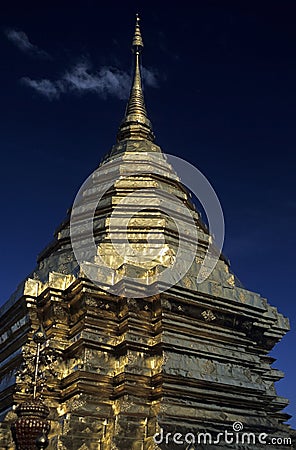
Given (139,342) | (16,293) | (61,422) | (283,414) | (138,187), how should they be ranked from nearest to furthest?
(61,422) → (139,342) → (16,293) → (283,414) → (138,187)

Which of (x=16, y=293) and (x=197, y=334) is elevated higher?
(x=16, y=293)

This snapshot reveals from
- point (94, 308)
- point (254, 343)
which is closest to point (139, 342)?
point (94, 308)

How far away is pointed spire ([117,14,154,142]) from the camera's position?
19297 millimetres

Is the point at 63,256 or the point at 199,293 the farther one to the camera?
the point at 63,256

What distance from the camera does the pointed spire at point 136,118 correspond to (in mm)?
19297

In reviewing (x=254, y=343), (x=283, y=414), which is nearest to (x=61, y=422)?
(x=254, y=343)

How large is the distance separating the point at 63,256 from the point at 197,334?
4.41 m

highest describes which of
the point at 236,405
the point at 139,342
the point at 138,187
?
the point at 138,187

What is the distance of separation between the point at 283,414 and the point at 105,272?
5.62 meters

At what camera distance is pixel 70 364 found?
1177 cm

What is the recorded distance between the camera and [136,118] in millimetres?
19734

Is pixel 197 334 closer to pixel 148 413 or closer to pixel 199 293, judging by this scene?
pixel 199 293

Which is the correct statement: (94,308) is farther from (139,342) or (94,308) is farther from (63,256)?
(63,256)

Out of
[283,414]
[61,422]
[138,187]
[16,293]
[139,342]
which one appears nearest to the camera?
[61,422]
